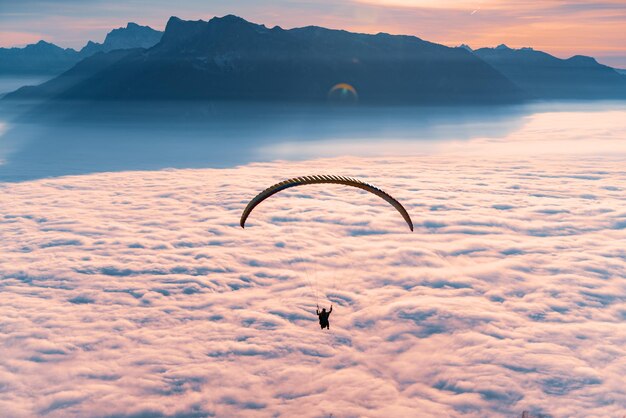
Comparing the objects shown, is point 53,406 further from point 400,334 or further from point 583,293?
point 583,293

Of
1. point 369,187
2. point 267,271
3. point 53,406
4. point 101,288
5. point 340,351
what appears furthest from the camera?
point 267,271

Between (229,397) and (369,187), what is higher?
(369,187)

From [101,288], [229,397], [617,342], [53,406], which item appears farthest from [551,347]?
[101,288]

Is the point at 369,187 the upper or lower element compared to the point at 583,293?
upper

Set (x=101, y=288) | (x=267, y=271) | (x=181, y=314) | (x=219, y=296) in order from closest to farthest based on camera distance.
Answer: (x=181, y=314), (x=219, y=296), (x=101, y=288), (x=267, y=271)

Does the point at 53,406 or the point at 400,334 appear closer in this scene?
the point at 53,406

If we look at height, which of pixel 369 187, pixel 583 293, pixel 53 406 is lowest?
pixel 53 406

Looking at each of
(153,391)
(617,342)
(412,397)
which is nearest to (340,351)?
(412,397)

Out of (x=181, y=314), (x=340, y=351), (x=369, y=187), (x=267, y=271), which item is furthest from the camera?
(x=267, y=271)

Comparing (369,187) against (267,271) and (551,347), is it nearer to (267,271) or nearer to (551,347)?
(551,347)
